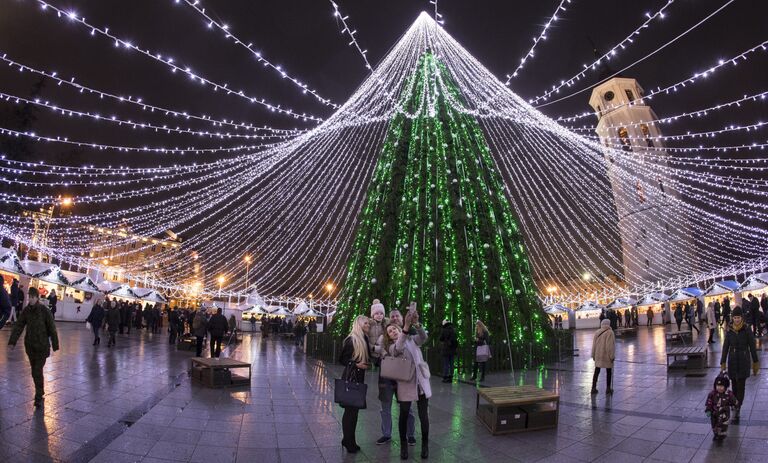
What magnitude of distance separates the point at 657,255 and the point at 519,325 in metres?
42.7

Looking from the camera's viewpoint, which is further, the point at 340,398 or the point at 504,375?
the point at 504,375

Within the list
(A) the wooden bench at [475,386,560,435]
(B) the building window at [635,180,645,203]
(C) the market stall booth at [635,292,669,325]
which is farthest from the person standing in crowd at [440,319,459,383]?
(B) the building window at [635,180,645,203]

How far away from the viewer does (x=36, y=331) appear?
6102 mm

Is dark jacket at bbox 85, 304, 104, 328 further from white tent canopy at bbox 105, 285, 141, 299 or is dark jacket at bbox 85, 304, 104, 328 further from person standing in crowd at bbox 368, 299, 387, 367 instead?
white tent canopy at bbox 105, 285, 141, 299

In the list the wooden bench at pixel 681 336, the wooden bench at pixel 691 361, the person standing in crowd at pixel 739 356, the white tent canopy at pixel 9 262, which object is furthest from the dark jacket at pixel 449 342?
the white tent canopy at pixel 9 262

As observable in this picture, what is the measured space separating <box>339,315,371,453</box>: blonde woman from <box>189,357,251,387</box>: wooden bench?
3.92m

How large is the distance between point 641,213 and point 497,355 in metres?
46.0

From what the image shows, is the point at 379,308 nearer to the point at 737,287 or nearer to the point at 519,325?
the point at 519,325

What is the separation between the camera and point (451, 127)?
13.4m

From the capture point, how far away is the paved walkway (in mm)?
4551

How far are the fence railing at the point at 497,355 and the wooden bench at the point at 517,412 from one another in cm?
440

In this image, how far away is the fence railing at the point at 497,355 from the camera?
10482mm

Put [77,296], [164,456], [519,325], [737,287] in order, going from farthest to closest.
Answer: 1. [77,296]
2. [737,287]
3. [519,325]
4. [164,456]

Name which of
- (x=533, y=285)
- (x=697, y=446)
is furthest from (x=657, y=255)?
(x=697, y=446)
